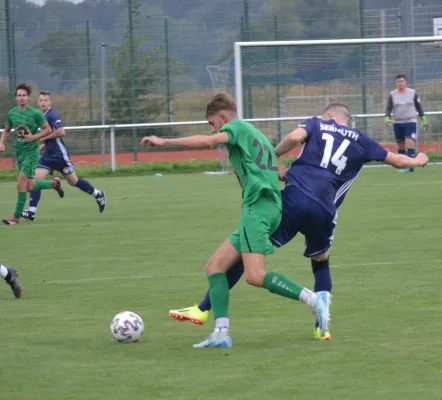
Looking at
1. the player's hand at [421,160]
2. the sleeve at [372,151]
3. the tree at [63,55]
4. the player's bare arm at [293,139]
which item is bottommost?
the player's hand at [421,160]

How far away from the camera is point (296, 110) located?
82.1 feet

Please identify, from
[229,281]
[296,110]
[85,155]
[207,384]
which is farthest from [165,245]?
[85,155]

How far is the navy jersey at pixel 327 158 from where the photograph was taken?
698 cm

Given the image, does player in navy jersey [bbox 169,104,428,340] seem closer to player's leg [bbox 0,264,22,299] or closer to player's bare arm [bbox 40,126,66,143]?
player's leg [bbox 0,264,22,299]

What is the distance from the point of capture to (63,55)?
27.4 meters

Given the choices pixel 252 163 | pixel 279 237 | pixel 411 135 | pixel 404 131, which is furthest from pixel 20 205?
pixel 404 131

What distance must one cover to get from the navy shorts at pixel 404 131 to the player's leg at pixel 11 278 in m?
14.7

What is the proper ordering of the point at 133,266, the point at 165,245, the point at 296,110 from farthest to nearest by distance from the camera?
the point at 296,110, the point at 165,245, the point at 133,266

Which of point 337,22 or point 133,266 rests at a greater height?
point 337,22

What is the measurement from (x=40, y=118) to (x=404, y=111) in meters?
9.36

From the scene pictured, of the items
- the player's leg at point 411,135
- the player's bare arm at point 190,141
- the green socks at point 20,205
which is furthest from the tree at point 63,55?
the player's bare arm at point 190,141

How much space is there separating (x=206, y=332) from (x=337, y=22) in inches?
829

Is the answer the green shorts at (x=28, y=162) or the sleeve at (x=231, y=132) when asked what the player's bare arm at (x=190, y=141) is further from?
the green shorts at (x=28, y=162)

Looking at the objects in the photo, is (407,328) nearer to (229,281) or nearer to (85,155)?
(229,281)
